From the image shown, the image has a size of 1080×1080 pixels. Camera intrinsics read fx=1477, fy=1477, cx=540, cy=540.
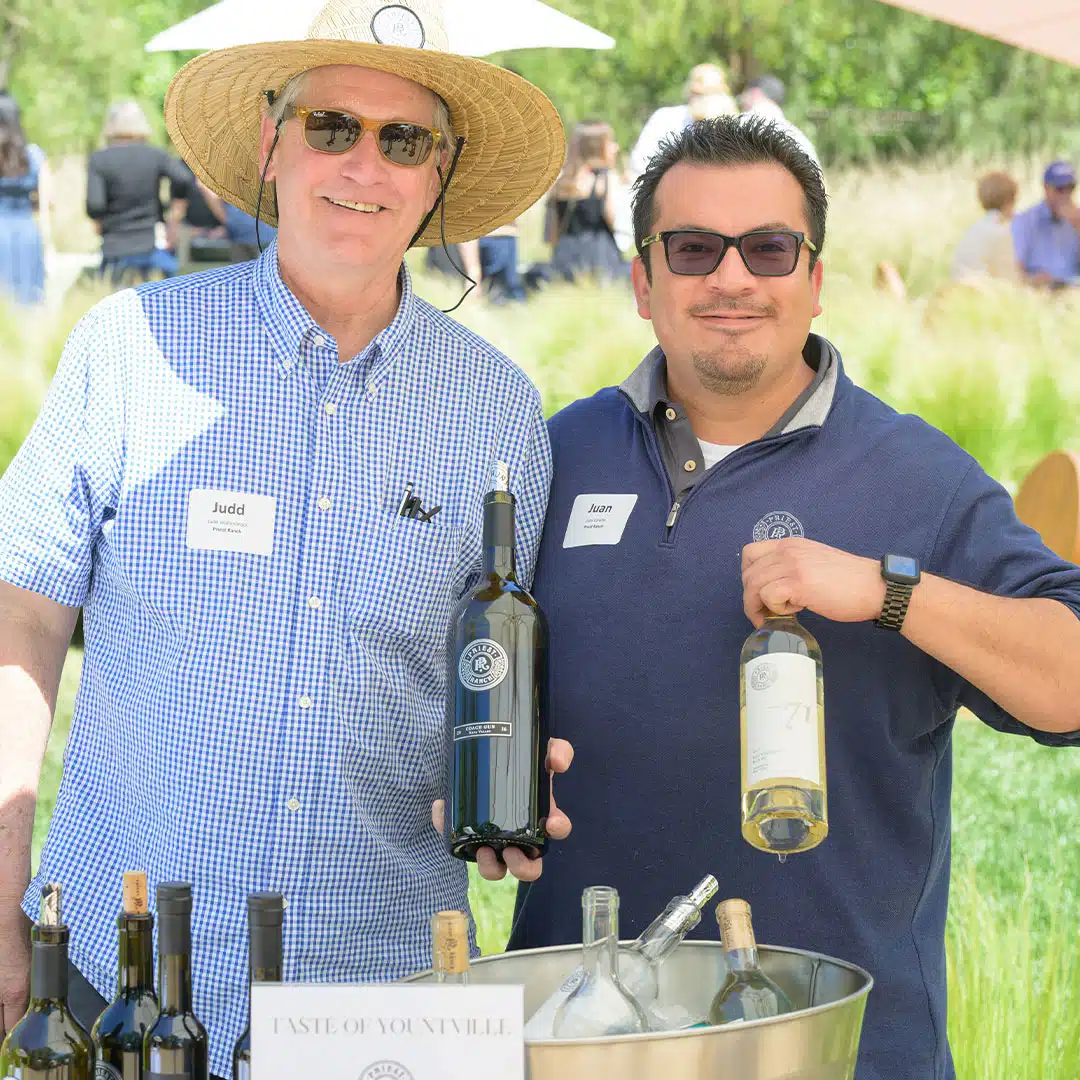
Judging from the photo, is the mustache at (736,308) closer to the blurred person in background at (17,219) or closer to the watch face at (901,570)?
the watch face at (901,570)

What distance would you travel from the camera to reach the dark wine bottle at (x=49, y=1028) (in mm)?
1341

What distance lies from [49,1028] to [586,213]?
6085 millimetres

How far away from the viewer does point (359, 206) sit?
207cm

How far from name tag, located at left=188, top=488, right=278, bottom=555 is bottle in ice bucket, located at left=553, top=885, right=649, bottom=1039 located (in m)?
0.82

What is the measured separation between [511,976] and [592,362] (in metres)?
4.29

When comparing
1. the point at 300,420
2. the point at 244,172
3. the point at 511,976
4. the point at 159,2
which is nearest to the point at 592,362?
the point at 244,172

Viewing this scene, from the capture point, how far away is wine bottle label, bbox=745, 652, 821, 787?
4.97ft

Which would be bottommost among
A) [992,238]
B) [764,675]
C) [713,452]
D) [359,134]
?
[764,675]

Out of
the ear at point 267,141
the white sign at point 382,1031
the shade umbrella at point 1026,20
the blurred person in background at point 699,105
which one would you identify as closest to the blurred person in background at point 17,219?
the blurred person in background at point 699,105

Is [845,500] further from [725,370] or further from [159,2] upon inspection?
[159,2]

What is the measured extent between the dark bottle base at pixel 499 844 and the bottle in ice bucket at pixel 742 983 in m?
0.34

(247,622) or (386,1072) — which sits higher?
(247,622)

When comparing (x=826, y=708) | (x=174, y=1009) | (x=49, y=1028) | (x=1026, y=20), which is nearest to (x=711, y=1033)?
(x=174, y=1009)

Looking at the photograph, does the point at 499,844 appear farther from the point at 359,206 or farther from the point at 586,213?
the point at 586,213
